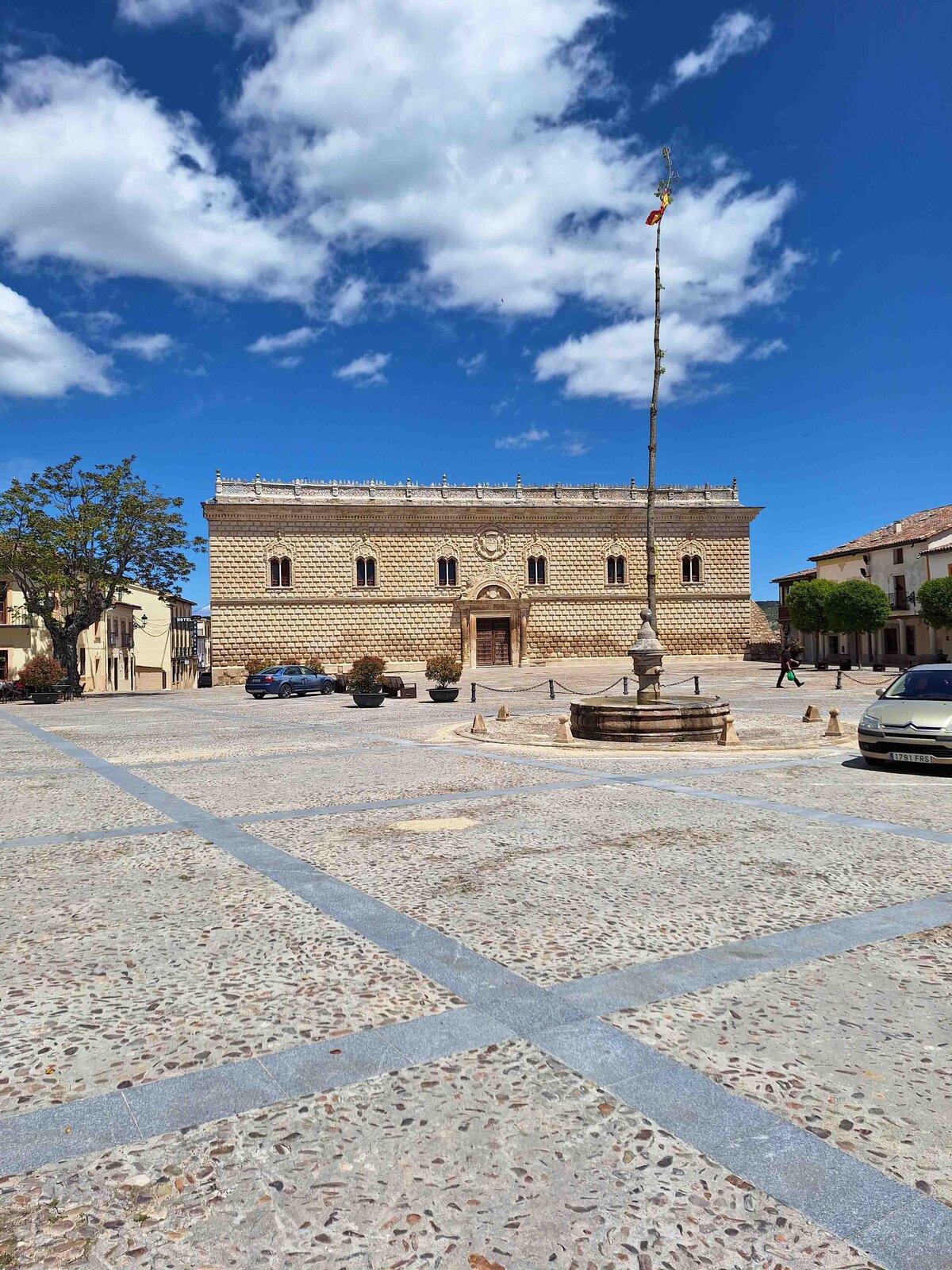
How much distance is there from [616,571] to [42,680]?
25.8 m

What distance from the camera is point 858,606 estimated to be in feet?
126

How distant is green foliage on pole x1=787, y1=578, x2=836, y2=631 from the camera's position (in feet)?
132

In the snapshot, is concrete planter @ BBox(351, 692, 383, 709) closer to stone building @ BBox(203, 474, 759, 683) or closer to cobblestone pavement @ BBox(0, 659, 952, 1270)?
cobblestone pavement @ BBox(0, 659, 952, 1270)

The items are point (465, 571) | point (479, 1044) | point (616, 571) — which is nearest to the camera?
point (479, 1044)

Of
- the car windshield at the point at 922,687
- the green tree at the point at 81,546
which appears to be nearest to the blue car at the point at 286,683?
the green tree at the point at 81,546

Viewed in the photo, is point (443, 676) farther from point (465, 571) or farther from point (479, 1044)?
point (479, 1044)

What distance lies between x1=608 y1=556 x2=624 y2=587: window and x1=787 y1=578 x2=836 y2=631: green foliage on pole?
8365mm

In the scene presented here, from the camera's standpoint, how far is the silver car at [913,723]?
363 inches

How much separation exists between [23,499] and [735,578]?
104 feet

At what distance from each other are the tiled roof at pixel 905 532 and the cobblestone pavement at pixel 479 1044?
42112 mm

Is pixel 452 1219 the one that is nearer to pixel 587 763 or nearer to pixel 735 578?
pixel 587 763

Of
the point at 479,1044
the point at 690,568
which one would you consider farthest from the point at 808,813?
the point at 690,568

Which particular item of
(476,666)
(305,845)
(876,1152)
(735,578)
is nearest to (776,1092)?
(876,1152)

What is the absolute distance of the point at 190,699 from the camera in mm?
27953
